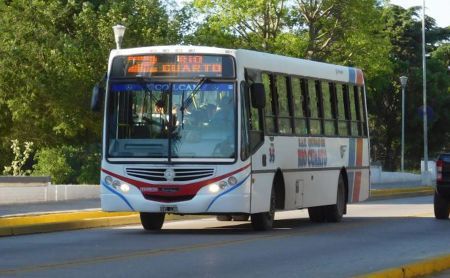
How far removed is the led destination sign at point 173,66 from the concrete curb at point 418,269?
734 centimetres

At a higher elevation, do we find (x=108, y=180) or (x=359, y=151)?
(x=359, y=151)

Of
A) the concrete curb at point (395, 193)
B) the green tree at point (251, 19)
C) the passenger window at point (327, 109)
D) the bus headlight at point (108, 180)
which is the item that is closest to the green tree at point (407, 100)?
the green tree at point (251, 19)

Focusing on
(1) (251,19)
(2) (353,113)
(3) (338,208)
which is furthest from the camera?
(1) (251,19)

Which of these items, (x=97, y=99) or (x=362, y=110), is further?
(x=362, y=110)

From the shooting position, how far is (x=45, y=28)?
47125 millimetres

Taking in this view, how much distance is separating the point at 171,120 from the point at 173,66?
3.34 ft

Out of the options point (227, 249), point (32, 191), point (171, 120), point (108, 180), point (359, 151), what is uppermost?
point (171, 120)

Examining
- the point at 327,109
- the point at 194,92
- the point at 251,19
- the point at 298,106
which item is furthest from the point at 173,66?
the point at 251,19

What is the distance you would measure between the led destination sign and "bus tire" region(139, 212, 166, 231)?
278cm

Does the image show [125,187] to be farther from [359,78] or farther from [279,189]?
[359,78]

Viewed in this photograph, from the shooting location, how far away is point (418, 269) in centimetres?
1383

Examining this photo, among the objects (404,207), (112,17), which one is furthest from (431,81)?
(404,207)

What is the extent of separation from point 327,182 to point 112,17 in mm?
22787

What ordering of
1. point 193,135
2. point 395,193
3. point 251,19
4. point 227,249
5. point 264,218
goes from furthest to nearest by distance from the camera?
point 251,19, point 395,193, point 264,218, point 193,135, point 227,249
